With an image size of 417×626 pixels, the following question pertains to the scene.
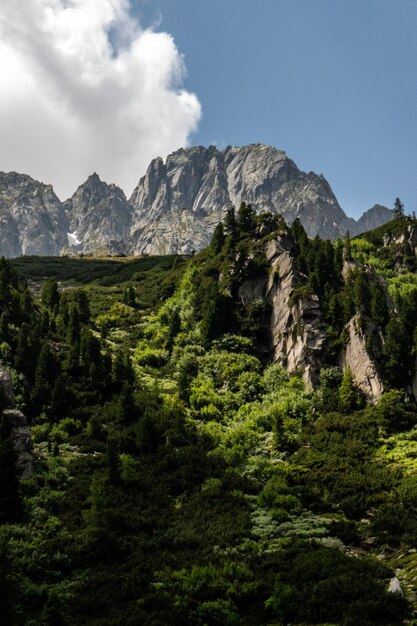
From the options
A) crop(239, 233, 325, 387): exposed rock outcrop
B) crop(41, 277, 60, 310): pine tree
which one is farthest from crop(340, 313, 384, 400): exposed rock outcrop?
crop(41, 277, 60, 310): pine tree

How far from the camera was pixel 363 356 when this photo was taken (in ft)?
183

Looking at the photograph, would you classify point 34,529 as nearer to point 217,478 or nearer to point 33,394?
point 217,478

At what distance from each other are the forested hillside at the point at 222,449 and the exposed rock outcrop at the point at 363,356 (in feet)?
0.64

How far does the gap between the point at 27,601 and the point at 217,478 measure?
18.0 metres

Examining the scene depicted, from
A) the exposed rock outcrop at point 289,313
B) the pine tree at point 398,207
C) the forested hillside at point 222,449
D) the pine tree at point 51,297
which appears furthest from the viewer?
the pine tree at point 398,207

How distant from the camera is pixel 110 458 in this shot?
127 feet

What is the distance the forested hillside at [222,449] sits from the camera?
2386 cm

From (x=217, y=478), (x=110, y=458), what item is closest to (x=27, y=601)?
(x=110, y=458)

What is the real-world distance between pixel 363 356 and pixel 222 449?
1875 cm

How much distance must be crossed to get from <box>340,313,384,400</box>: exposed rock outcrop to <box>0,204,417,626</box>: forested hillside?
195 mm

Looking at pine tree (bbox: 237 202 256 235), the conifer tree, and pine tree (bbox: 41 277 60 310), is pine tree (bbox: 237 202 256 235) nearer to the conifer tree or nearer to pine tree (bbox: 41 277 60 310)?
the conifer tree

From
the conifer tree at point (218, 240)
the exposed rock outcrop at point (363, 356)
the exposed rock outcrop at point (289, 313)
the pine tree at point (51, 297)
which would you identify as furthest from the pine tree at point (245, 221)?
the exposed rock outcrop at point (363, 356)

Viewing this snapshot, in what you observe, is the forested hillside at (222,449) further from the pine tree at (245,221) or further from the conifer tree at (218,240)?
the conifer tree at (218,240)

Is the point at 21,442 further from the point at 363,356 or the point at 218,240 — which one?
the point at 218,240
